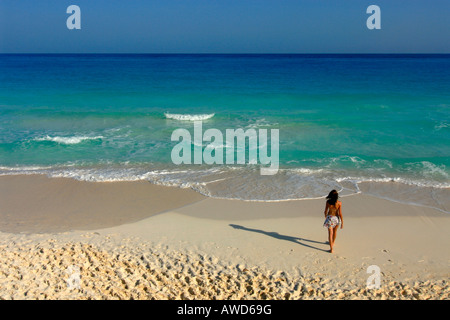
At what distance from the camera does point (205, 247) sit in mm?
7469

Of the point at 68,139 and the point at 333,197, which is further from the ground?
the point at 68,139

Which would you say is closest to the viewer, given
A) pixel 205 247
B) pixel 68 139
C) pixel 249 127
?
pixel 205 247

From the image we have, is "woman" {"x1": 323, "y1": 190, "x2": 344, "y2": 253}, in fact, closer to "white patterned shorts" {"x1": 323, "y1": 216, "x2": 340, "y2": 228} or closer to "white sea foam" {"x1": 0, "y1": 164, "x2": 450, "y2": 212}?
"white patterned shorts" {"x1": 323, "y1": 216, "x2": 340, "y2": 228}

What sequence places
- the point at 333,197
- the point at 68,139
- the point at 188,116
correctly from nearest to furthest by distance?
the point at 333,197 < the point at 68,139 < the point at 188,116

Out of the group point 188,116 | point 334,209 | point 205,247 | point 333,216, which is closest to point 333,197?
point 334,209

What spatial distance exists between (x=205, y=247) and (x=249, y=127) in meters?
13.0

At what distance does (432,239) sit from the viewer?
8.02 m

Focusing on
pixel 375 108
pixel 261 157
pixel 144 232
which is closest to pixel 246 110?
pixel 375 108

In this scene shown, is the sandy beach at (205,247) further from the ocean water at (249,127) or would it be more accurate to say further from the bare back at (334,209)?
the ocean water at (249,127)

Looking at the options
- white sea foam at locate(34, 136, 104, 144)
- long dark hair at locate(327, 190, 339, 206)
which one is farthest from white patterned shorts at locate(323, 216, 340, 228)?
white sea foam at locate(34, 136, 104, 144)

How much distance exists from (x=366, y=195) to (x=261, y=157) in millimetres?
4709

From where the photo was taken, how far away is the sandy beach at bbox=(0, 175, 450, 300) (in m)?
5.98

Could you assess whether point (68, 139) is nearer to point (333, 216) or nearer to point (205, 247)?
point (205, 247)

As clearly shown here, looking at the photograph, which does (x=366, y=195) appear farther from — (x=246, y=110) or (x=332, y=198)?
(x=246, y=110)
